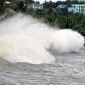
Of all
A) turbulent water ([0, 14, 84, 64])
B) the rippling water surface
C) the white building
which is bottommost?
the white building

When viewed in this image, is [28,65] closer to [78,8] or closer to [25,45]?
[25,45]

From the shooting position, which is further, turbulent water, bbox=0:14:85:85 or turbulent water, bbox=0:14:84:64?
turbulent water, bbox=0:14:84:64

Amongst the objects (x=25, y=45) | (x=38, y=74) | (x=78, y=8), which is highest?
(x=38, y=74)

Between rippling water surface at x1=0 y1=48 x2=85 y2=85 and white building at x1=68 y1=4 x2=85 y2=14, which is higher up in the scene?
rippling water surface at x1=0 y1=48 x2=85 y2=85

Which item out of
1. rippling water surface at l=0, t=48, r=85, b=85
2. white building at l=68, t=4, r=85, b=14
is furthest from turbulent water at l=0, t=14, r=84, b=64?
white building at l=68, t=4, r=85, b=14

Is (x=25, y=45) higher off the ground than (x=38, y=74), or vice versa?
(x=38, y=74)

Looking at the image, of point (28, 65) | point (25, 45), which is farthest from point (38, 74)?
point (25, 45)

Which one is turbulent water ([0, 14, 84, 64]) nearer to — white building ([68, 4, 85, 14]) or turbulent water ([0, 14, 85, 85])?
turbulent water ([0, 14, 85, 85])

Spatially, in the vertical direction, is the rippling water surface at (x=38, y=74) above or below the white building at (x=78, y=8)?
above

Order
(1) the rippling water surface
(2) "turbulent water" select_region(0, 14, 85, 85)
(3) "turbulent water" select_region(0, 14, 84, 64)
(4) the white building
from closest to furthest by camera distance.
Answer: (1) the rippling water surface → (2) "turbulent water" select_region(0, 14, 85, 85) → (3) "turbulent water" select_region(0, 14, 84, 64) → (4) the white building

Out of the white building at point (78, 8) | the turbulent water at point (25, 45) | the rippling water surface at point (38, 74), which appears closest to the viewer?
the rippling water surface at point (38, 74)

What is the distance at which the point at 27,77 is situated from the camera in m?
18.1

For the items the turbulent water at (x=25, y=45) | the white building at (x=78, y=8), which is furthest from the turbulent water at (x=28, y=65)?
the white building at (x=78, y=8)

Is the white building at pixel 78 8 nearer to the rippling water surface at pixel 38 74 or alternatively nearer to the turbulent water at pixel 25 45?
the turbulent water at pixel 25 45
